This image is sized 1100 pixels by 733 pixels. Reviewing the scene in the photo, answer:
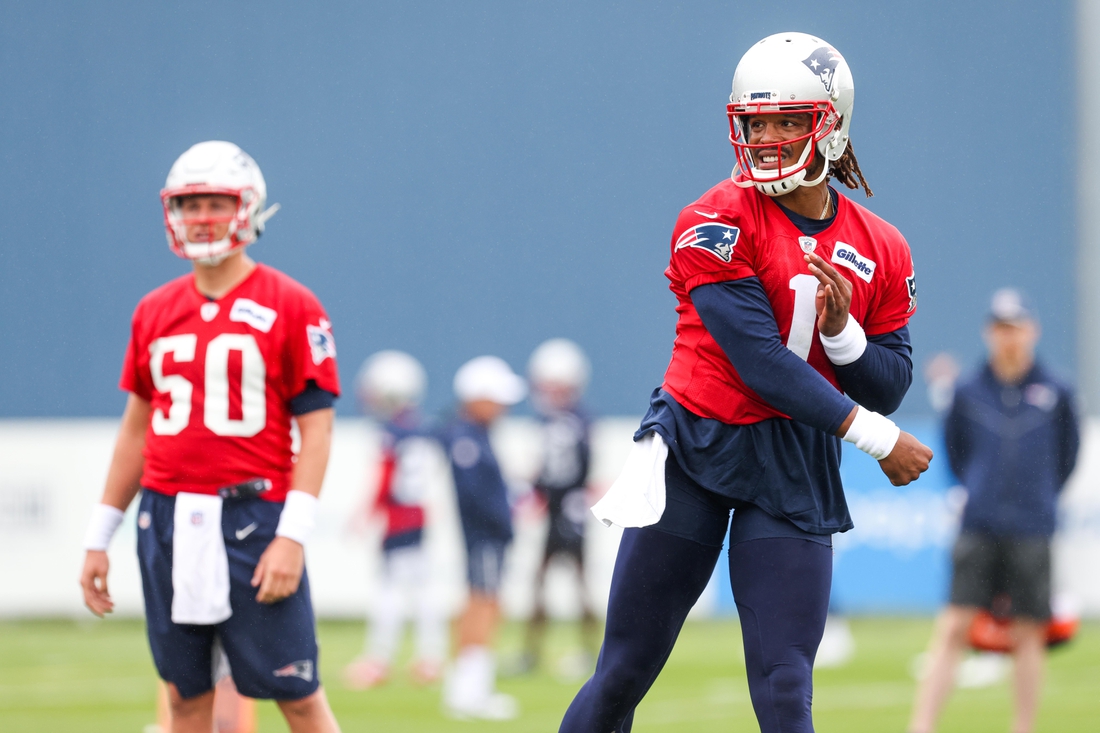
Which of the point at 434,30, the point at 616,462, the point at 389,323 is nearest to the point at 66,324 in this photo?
the point at 389,323

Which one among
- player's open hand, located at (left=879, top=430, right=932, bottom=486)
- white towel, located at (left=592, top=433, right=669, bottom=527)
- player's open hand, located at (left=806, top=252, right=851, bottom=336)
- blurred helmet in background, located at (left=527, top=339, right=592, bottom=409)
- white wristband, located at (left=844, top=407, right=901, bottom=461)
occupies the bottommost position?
blurred helmet in background, located at (left=527, top=339, right=592, bottom=409)

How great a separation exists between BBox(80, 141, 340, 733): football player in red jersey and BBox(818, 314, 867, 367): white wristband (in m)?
1.58

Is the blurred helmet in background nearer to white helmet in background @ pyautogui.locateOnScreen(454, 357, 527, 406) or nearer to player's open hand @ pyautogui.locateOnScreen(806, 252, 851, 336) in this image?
white helmet in background @ pyautogui.locateOnScreen(454, 357, 527, 406)

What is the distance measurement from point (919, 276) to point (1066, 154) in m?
2.81

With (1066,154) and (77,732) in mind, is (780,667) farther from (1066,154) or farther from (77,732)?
(1066,154)

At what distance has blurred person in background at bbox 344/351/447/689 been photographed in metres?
10.2

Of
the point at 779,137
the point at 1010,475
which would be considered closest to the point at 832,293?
the point at 779,137

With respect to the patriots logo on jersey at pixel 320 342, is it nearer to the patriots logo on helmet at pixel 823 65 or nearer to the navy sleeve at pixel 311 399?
the navy sleeve at pixel 311 399

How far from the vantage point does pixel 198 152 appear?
178 inches

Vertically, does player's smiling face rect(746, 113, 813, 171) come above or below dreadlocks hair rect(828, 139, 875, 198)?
above

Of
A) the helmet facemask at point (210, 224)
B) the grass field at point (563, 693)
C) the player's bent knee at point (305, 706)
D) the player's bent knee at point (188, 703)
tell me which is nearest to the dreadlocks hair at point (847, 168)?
the helmet facemask at point (210, 224)

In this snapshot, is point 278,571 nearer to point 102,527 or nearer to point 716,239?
point 102,527

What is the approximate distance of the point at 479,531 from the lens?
31.6 ft

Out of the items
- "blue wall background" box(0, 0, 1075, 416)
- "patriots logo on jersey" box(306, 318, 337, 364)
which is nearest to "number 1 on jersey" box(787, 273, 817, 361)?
"patriots logo on jersey" box(306, 318, 337, 364)
